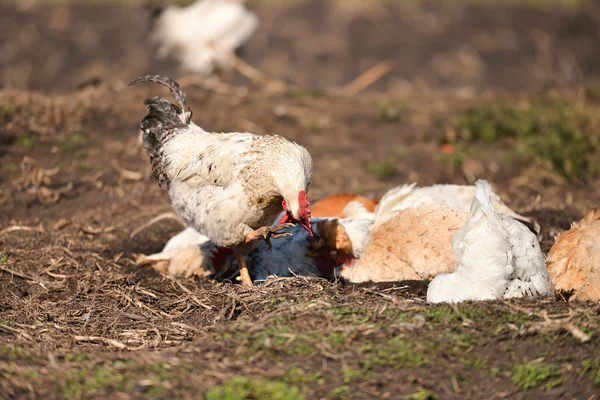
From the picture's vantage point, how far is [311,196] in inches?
261

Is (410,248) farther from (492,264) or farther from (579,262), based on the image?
(579,262)

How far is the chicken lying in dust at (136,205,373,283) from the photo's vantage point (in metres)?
4.75

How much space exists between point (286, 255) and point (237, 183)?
34.3 inches

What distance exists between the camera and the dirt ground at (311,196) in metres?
3.02

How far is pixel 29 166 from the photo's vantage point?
6.54 meters

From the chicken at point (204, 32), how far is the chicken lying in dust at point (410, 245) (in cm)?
594

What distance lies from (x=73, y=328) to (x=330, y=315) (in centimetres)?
150

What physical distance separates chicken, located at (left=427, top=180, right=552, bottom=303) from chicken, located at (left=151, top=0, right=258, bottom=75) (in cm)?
683

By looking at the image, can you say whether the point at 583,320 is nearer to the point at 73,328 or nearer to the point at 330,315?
the point at 330,315

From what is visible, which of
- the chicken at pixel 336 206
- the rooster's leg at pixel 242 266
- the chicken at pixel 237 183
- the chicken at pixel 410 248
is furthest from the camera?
the chicken at pixel 336 206

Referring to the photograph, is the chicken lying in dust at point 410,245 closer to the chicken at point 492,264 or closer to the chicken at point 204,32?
the chicken at point 492,264

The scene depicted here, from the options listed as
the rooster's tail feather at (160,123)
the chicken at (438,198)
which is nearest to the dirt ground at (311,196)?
the chicken at (438,198)

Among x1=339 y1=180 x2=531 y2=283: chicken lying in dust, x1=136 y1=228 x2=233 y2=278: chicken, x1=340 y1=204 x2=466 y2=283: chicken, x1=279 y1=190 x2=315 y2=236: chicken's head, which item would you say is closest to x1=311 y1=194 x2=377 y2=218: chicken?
x1=339 y1=180 x2=531 y2=283: chicken lying in dust

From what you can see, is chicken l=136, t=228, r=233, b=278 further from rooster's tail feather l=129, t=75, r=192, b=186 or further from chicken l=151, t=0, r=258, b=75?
chicken l=151, t=0, r=258, b=75
